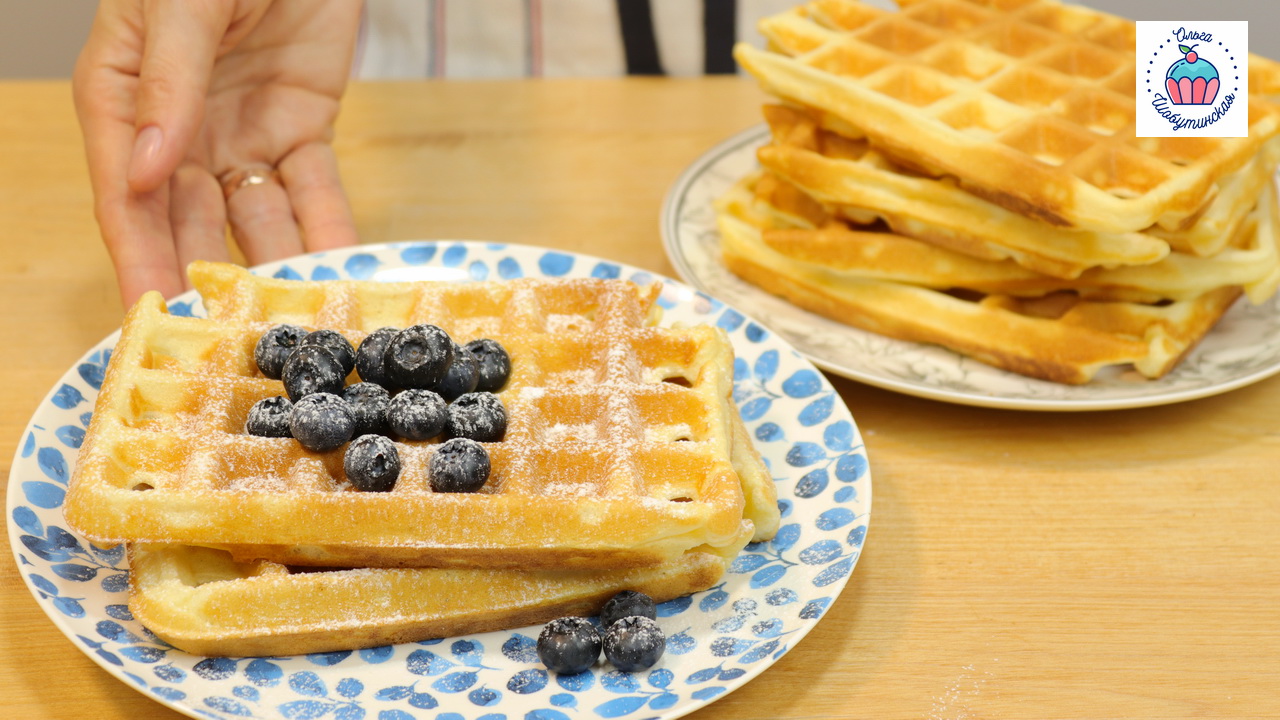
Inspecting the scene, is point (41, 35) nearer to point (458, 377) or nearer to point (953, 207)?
point (458, 377)

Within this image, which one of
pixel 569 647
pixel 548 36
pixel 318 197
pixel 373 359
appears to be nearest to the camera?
pixel 569 647

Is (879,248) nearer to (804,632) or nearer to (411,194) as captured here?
(804,632)

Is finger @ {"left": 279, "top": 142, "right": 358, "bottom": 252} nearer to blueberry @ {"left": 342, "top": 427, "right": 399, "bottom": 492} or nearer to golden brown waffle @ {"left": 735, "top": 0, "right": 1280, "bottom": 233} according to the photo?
golden brown waffle @ {"left": 735, "top": 0, "right": 1280, "bottom": 233}

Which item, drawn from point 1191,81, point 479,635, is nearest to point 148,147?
point 479,635

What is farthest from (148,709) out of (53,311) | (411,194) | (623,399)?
(411,194)

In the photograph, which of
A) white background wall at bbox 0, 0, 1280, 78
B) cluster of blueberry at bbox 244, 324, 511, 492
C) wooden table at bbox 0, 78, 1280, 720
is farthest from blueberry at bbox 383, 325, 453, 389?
white background wall at bbox 0, 0, 1280, 78

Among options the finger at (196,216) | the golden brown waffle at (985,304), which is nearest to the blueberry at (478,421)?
the golden brown waffle at (985,304)

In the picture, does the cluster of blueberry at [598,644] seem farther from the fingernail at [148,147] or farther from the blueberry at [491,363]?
the fingernail at [148,147]
